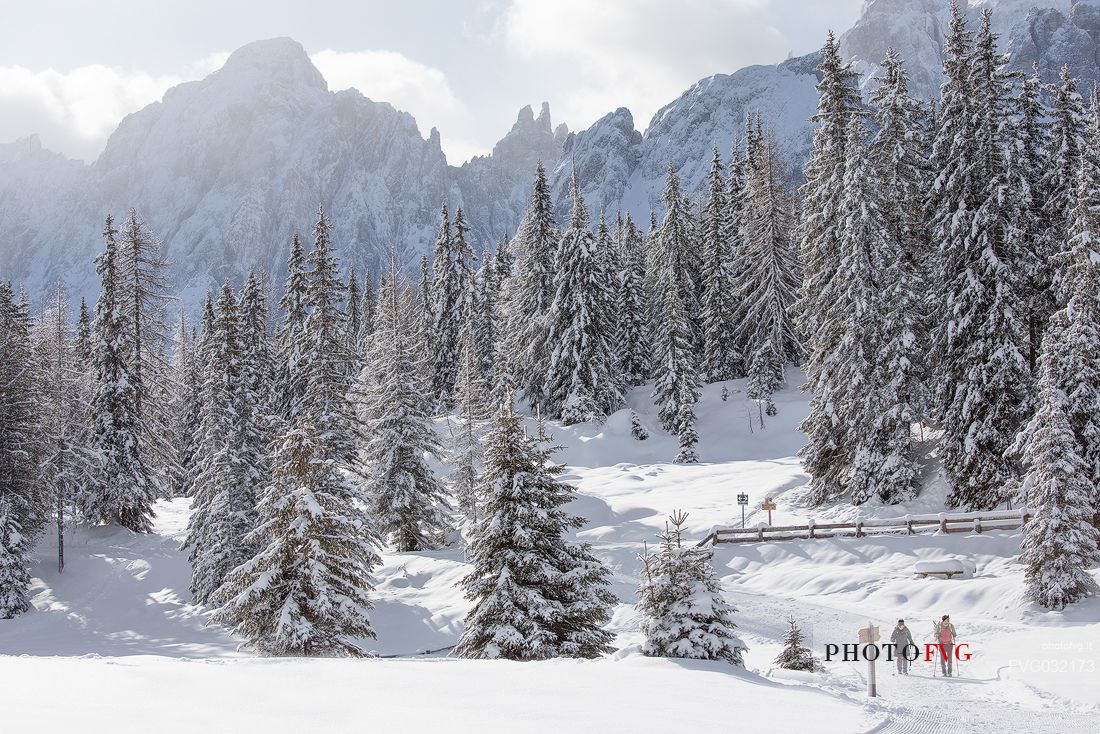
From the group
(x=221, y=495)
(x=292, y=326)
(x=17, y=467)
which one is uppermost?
(x=292, y=326)

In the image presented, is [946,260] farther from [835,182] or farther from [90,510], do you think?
[90,510]

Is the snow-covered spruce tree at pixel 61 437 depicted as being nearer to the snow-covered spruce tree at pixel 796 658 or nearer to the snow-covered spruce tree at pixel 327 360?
the snow-covered spruce tree at pixel 327 360

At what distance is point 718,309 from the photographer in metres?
54.0

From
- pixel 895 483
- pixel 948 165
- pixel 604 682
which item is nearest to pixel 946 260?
pixel 948 165

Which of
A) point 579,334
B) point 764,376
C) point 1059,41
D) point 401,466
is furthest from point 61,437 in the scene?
point 1059,41

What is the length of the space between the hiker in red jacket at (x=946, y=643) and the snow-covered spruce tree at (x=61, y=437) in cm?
3761

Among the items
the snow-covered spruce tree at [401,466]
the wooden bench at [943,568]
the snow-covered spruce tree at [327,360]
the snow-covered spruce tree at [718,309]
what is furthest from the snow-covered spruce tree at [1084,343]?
the snow-covered spruce tree at [718,309]

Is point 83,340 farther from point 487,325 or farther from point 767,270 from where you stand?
point 767,270

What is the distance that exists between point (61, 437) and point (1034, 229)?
1752 inches

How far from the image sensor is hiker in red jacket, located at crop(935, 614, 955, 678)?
15.1 metres

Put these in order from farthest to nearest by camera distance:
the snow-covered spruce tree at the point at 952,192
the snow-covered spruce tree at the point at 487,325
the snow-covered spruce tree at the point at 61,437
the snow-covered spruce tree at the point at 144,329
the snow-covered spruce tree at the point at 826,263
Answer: the snow-covered spruce tree at the point at 487,325, the snow-covered spruce tree at the point at 144,329, the snow-covered spruce tree at the point at 61,437, the snow-covered spruce tree at the point at 826,263, the snow-covered spruce tree at the point at 952,192

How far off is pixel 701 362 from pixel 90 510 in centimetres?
4133

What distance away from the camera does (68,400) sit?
4028 cm

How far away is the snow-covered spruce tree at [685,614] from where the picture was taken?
13.9m
